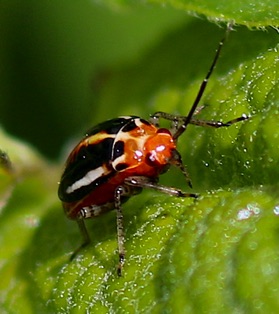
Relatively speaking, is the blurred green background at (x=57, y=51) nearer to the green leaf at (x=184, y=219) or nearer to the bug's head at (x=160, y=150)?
the green leaf at (x=184, y=219)

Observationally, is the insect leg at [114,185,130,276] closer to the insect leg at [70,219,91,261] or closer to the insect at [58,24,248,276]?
the insect at [58,24,248,276]

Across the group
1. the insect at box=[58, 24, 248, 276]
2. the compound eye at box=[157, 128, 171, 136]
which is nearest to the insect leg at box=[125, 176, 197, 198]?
the insect at box=[58, 24, 248, 276]

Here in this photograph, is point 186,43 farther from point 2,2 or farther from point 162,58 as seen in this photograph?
point 2,2

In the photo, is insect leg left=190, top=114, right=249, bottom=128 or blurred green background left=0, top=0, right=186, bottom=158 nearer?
insect leg left=190, top=114, right=249, bottom=128

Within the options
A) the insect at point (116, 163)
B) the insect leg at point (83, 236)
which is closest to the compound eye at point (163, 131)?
the insect at point (116, 163)

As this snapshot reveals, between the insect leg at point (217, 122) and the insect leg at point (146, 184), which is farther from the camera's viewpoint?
the insect leg at point (146, 184)
